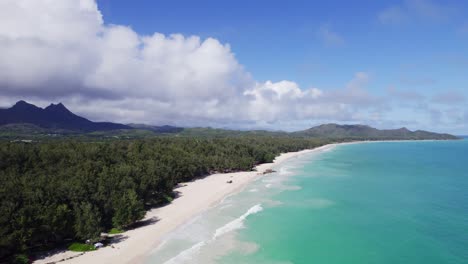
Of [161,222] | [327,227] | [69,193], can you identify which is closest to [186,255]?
[161,222]

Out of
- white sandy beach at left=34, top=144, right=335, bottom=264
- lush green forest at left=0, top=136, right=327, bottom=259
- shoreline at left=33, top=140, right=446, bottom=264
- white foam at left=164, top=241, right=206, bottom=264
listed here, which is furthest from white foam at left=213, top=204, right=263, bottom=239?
lush green forest at left=0, top=136, right=327, bottom=259

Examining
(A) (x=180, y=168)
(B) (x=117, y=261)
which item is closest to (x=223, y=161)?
(A) (x=180, y=168)

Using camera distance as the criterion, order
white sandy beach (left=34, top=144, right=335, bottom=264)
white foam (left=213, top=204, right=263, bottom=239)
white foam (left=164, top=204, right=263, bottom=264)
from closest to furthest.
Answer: white sandy beach (left=34, top=144, right=335, bottom=264), white foam (left=164, top=204, right=263, bottom=264), white foam (left=213, top=204, right=263, bottom=239)

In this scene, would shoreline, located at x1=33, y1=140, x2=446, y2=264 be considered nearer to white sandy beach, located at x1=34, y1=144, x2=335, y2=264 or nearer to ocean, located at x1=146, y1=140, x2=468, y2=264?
white sandy beach, located at x1=34, y1=144, x2=335, y2=264

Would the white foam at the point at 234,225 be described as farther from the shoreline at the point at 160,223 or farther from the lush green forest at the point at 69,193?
the lush green forest at the point at 69,193

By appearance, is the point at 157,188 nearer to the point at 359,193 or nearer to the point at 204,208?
the point at 204,208
